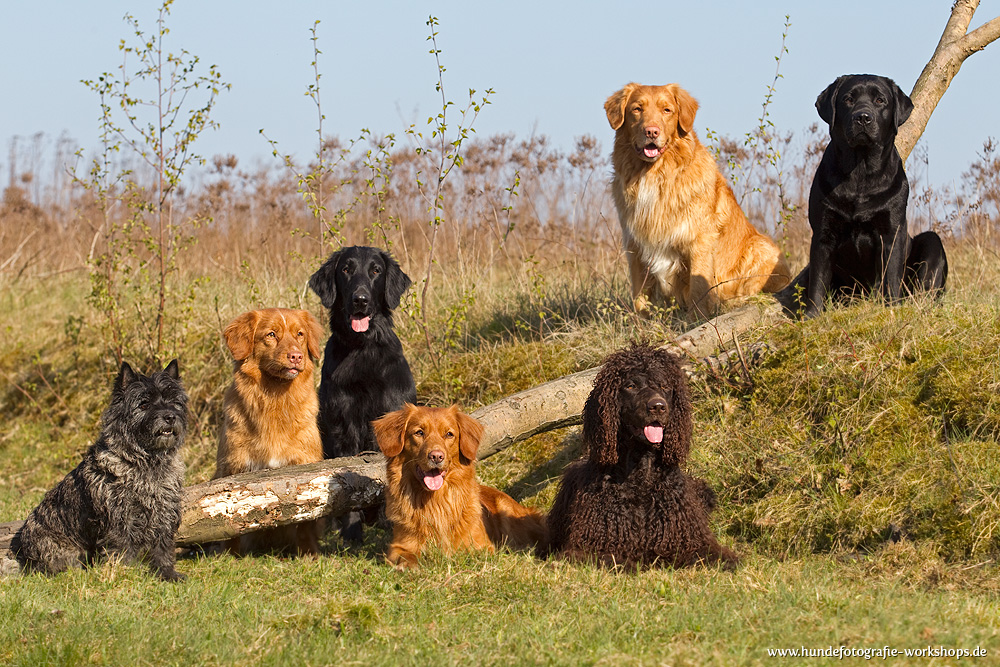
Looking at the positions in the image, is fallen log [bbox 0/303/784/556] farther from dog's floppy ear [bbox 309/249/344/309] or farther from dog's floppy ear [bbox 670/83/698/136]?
dog's floppy ear [bbox 670/83/698/136]

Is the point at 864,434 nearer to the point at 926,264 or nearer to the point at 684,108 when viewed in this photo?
the point at 926,264

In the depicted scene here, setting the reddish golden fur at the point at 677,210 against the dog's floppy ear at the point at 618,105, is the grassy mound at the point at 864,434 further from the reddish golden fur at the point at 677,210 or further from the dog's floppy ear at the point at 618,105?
the dog's floppy ear at the point at 618,105

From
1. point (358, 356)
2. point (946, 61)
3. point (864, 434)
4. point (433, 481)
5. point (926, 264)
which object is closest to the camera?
point (433, 481)

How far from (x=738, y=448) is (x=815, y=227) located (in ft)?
6.46

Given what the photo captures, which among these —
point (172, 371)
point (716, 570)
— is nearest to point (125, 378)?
point (172, 371)

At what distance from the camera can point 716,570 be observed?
515 cm

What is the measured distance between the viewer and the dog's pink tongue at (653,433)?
5.23 m

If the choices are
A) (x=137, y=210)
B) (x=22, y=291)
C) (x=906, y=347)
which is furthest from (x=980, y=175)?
(x=22, y=291)

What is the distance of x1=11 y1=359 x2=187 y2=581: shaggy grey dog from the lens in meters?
5.39

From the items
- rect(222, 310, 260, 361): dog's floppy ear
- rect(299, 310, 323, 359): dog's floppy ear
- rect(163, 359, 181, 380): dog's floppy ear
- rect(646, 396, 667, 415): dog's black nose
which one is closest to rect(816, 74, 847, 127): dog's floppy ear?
rect(646, 396, 667, 415): dog's black nose

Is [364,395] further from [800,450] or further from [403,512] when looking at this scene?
[800,450]

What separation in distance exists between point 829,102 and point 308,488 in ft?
15.3

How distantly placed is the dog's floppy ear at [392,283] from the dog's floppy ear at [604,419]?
202cm

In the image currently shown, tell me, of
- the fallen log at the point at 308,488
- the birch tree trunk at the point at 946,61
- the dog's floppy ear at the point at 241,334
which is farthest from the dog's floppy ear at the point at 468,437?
the birch tree trunk at the point at 946,61
